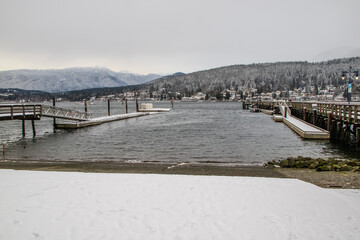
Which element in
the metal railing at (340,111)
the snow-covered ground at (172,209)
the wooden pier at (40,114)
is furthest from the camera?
the wooden pier at (40,114)

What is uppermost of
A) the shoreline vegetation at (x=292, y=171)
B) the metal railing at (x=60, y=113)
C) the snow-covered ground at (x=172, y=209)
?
the metal railing at (x=60, y=113)

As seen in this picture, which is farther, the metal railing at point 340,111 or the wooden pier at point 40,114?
the wooden pier at point 40,114

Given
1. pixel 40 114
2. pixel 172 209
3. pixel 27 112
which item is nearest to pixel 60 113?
pixel 40 114

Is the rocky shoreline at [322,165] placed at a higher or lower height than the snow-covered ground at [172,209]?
lower

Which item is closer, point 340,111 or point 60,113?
point 340,111

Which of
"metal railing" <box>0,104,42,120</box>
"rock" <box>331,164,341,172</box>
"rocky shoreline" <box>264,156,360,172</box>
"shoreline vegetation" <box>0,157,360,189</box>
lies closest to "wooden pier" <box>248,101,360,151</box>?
"rocky shoreline" <box>264,156,360,172</box>

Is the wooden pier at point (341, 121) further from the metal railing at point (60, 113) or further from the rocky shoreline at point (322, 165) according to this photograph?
the metal railing at point (60, 113)

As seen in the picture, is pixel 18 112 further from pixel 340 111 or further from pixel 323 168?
pixel 340 111

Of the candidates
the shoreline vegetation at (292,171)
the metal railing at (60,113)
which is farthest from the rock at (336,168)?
the metal railing at (60,113)

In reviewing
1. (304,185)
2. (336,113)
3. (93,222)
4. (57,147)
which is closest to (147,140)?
(57,147)

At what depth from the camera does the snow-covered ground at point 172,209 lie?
19.5ft

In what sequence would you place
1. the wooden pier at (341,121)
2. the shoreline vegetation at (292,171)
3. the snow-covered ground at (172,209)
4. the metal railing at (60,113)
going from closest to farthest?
the snow-covered ground at (172,209) < the shoreline vegetation at (292,171) < the wooden pier at (341,121) < the metal railing at (60,113)

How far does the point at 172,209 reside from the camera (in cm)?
717

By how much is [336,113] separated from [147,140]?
18.7m
